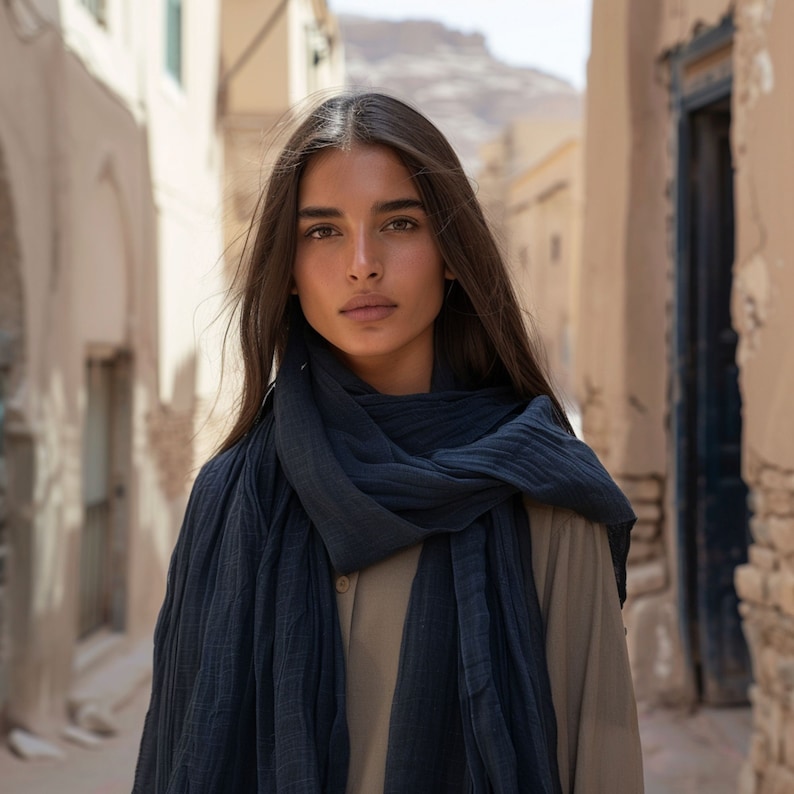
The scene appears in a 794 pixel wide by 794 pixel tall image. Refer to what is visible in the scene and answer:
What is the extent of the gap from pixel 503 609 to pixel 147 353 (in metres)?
6.37

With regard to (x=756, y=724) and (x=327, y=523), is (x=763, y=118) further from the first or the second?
(x=327, y=523)

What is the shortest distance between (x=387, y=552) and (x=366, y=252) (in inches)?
15.7

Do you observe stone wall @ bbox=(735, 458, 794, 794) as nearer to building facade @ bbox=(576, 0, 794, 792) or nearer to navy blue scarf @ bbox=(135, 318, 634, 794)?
building facade @ bbox=(576, 0, 794, 792)

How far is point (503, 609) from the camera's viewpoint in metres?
1.47

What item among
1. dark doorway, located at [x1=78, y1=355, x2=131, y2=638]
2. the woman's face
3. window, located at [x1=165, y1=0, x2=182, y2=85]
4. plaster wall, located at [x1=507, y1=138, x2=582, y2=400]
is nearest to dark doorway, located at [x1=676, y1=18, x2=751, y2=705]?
dark doorway, located at [x1=78, y1=355, x2=131, y2=638]

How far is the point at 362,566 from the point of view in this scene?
1520 mm

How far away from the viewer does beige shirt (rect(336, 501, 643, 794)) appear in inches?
57.6

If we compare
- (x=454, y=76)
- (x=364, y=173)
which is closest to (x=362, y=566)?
(x=364, y=173)

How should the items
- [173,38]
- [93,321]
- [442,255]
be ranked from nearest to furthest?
[442,255], [93,321], [173,38]

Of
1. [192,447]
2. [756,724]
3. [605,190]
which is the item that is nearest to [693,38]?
[605,190]

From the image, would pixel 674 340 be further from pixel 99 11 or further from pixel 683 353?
pixel 99 11

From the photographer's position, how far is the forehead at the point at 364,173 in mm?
1570

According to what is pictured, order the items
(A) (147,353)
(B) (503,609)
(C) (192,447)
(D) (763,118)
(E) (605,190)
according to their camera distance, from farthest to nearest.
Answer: (C) (192,447)
(A) (147,353)
(E) (605,190)
(D) (763,118)
(B) (503,609)

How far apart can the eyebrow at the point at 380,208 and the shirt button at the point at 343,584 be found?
1.62ft
